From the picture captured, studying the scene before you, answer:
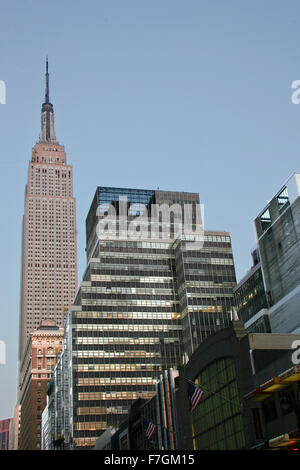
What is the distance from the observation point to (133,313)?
159250 millimetres

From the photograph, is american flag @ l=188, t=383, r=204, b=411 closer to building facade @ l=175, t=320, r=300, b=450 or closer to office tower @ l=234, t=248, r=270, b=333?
building facade @ l=175, t=320, r=300, b=450

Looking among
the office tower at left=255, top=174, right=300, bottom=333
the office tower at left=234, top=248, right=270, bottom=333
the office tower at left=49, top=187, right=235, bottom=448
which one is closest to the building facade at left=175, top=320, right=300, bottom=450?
the office tower at left=255, top=174, right=300, bottom=333

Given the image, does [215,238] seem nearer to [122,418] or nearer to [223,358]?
[122,418]

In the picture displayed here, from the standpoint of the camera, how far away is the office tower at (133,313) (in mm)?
147000

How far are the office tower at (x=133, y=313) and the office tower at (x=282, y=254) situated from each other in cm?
4575

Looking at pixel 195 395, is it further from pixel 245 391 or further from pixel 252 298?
pixel 252 298

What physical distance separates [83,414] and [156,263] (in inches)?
1804

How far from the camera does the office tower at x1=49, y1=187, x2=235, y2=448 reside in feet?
482

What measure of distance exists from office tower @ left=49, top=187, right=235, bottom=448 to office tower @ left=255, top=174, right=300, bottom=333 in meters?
45.8

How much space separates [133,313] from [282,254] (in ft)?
211

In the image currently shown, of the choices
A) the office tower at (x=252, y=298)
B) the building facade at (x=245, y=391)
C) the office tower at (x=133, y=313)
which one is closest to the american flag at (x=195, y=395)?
the building facade at (x=245, y=391)
